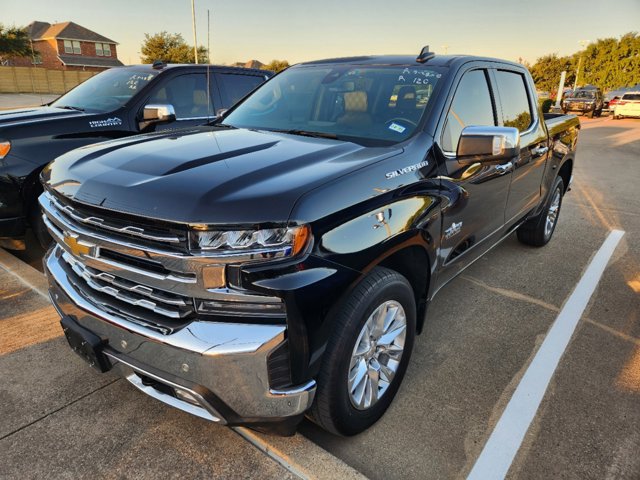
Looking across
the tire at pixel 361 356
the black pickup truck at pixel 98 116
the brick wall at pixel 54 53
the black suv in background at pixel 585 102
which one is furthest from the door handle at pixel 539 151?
the brick wall at pixel 54 53

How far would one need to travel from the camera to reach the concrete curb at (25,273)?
3.83m

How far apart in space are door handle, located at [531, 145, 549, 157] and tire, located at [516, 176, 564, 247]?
72cm

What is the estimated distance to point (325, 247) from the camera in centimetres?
187

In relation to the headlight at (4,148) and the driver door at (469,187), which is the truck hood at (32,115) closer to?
the headlight at (4,148)

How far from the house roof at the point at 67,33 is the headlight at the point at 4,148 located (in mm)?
70289

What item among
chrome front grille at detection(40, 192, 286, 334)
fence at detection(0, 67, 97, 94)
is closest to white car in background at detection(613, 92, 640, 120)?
chrome front grille at detection(40, 192, 286, 334)

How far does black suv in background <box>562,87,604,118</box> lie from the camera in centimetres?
2966

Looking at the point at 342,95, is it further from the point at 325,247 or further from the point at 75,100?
the point at 75,100

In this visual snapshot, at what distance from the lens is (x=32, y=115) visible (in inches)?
177

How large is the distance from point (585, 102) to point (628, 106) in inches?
101

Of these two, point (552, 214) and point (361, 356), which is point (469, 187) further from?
point (552, 214)

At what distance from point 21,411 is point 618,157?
14.7 m

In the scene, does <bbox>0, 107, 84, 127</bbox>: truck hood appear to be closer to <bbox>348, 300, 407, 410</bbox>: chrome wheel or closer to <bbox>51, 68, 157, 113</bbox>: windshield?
<bbox>51, 68, 157, 113</bbox>: windshield

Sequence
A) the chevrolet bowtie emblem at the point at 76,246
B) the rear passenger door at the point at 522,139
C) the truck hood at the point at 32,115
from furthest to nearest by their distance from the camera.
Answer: the truck hood at the point at 32,115, the rear passenger door at the point at 522,139, the chevrolet bowtie emblem at the point at 76,246
